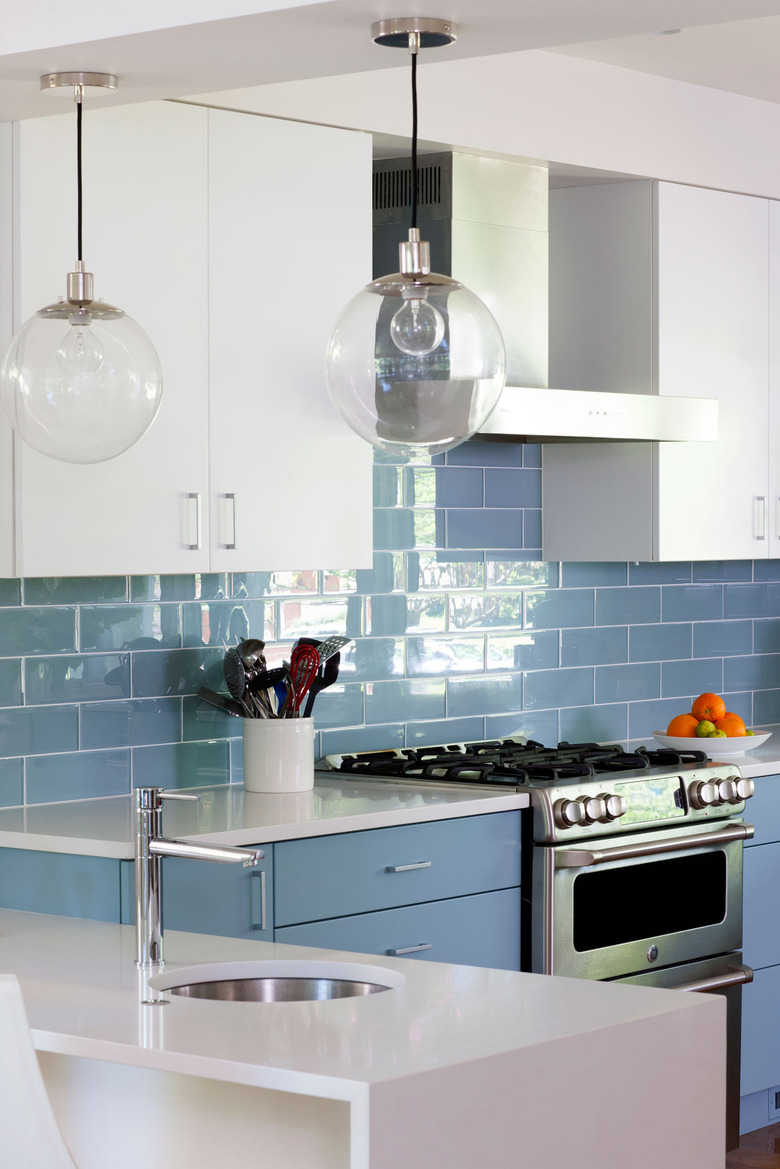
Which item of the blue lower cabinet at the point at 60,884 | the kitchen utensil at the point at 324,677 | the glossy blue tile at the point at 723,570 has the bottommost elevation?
the blue lower cabinet at the point at 60,884

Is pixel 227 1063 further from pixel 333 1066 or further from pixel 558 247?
pixel 558 247

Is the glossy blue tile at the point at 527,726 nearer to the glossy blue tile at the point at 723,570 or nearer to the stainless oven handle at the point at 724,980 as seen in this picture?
the glossy blue tile at the point at 723,570

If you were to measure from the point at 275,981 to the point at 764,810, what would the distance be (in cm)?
231

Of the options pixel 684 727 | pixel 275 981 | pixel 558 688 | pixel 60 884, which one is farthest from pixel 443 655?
pixel 275 981

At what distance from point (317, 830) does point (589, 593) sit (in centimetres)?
175

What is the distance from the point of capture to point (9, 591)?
344cm

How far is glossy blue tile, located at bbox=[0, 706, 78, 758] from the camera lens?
11.3 feet

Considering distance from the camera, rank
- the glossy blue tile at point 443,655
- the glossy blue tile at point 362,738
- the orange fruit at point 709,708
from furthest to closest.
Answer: the orange fruit at point 709,708 < the glossy blue tile at point 443,655 < the glossy blue tile at point 362,738

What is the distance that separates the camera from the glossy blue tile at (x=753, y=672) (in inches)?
200

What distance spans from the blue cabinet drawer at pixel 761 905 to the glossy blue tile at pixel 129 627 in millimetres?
1658

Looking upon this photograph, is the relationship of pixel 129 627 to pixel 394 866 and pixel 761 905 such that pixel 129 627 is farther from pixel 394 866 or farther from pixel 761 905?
pixel 761 905

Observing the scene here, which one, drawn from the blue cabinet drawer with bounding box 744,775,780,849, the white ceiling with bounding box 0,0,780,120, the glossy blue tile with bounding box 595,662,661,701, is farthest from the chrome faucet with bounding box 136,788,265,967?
the glossy blue tile with bounding box 595,662,661,701

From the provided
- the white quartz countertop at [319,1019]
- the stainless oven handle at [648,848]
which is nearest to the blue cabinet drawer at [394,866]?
the stainless oven handle at [648,848]

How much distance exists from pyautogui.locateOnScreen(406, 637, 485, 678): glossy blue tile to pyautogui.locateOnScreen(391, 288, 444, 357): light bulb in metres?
2.31
